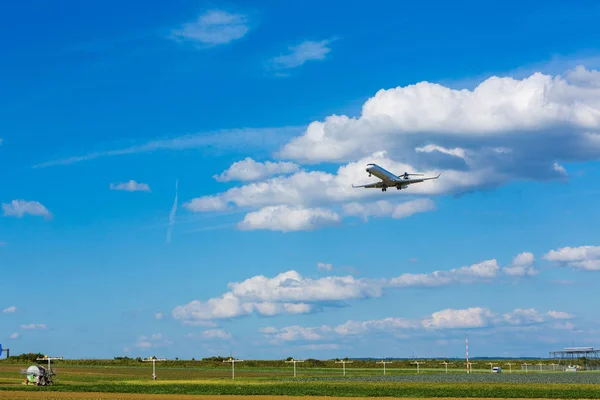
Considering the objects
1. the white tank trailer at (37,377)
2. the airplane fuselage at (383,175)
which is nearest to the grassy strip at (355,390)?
the white tank trailer at (37,377)

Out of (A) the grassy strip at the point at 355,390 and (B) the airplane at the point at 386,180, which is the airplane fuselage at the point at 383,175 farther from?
(A) the grassy strip at the point at 355,390

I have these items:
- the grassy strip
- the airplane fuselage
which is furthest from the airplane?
the grassy strip

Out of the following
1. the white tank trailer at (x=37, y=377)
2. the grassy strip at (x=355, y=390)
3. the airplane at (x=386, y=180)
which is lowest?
the grassy strip at (x=355, y=390)

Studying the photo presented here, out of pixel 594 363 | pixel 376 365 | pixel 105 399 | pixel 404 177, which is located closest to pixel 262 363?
pixel 376 365

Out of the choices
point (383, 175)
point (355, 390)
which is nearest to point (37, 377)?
point (355, 390)

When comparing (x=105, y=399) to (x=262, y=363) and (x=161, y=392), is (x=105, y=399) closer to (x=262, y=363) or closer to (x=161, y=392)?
(x=161, y=392)

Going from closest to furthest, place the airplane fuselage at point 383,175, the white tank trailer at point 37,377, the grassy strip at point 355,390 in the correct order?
the grassy strip at point 355,390
the white tank trailer at point 37,377
the airplane fuselage at point 383,175

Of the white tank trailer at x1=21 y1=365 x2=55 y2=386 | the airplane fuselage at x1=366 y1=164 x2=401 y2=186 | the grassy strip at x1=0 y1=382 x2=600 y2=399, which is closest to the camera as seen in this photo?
the grassy strip at x1=0 y1=382 x2=600 y2=399

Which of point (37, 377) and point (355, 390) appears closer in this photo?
point (355, 390)

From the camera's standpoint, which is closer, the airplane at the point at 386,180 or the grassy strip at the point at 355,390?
the grassy strip at the point at 355,390

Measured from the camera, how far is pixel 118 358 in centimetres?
19712

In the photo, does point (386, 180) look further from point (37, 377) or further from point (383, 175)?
point (37, 377)

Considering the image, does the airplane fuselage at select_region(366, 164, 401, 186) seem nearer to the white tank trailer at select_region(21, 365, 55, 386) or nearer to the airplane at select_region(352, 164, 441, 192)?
the airplane at select_region(352, 164, 441, 192)

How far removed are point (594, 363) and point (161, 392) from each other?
141 metres
